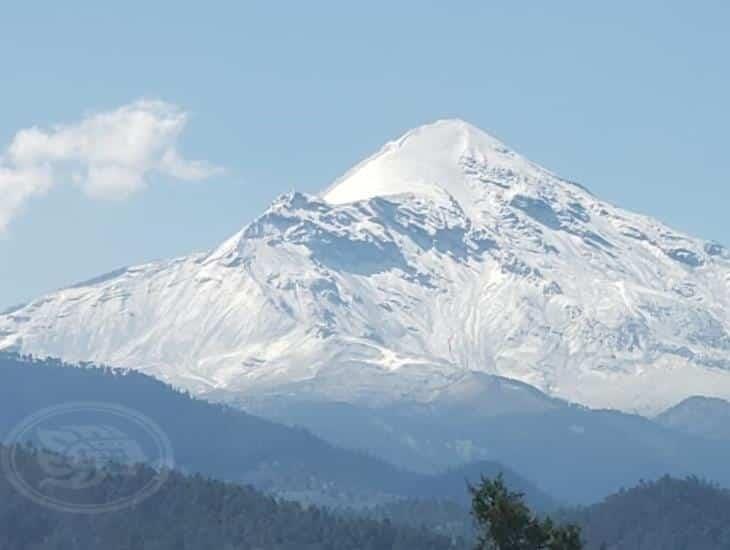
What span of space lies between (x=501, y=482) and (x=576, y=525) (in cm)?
473

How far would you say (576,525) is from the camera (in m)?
106

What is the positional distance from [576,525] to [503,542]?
5.02 m

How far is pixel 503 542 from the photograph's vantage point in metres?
104

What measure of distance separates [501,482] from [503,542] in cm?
527

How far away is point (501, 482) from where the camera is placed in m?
108
